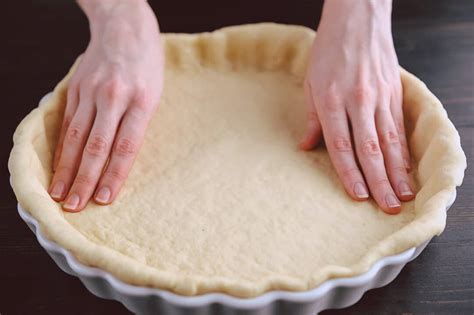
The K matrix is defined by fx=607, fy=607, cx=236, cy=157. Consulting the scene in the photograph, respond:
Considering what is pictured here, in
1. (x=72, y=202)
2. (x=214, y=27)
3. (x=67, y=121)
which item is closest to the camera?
(x=72, y=202)

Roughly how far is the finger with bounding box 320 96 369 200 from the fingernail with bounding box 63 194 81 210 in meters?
0.49

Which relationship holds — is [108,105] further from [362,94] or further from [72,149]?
[362,94]

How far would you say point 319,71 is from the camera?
1.24 meters

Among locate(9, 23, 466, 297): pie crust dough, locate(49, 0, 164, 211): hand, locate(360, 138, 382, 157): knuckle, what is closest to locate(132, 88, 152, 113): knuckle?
locate(49, 0, 164, 211): hand

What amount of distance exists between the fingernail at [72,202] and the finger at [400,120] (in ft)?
2.06

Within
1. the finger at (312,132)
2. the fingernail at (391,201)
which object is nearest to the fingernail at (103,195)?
the finger at (312,132)

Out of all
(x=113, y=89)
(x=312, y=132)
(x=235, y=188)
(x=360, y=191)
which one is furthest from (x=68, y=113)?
(x=360, y=191)

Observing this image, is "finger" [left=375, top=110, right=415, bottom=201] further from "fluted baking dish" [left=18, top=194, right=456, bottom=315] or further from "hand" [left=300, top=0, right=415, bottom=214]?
"fluted baking dish" [left=18, top=194, right=456, bottom=315]

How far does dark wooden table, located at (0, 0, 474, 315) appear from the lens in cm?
104

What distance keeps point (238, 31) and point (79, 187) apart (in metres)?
0.59

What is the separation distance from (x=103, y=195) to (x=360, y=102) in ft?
1.71

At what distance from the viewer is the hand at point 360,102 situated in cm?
115

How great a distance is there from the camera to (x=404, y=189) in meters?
1.13

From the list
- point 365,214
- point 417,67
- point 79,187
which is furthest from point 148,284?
point 417,67
